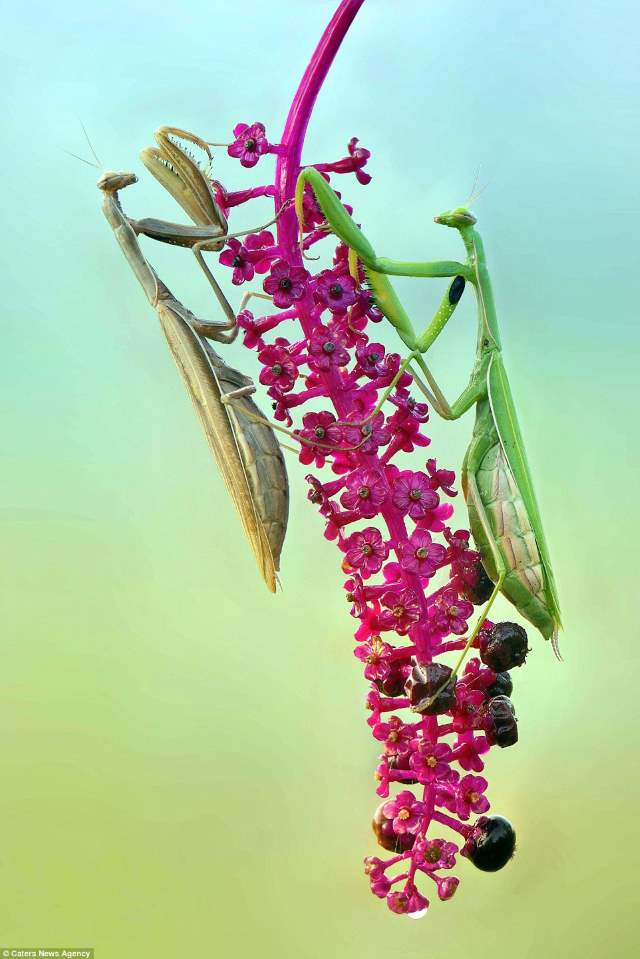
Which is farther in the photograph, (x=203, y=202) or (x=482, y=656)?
(x=203, y=202)

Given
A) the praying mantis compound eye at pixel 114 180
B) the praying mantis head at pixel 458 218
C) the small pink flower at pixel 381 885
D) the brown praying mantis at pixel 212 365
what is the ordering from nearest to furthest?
the small pink flower at pixel 381 885 < the brown praying mantis at pixel 212 365 < the praying mantis head at pixel 458 218 < the praying mantis compound eye at pixel 114 180

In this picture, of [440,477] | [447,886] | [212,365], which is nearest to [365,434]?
[440,477]

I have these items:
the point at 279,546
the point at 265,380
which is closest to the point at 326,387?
the point at 265,380

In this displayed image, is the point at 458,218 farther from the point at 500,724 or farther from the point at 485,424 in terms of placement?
the point at 500,724

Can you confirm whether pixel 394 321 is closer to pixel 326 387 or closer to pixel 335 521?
pixel 326 387

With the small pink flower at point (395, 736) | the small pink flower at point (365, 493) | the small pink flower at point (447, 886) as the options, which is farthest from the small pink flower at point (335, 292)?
the small pink flower at point (447, 886)

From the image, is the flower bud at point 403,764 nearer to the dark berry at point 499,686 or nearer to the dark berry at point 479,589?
the dark berry at point 499,686

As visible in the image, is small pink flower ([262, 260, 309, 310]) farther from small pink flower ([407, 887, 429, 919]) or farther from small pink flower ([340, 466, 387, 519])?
small pink flower ([407, 887, 429, 919])
